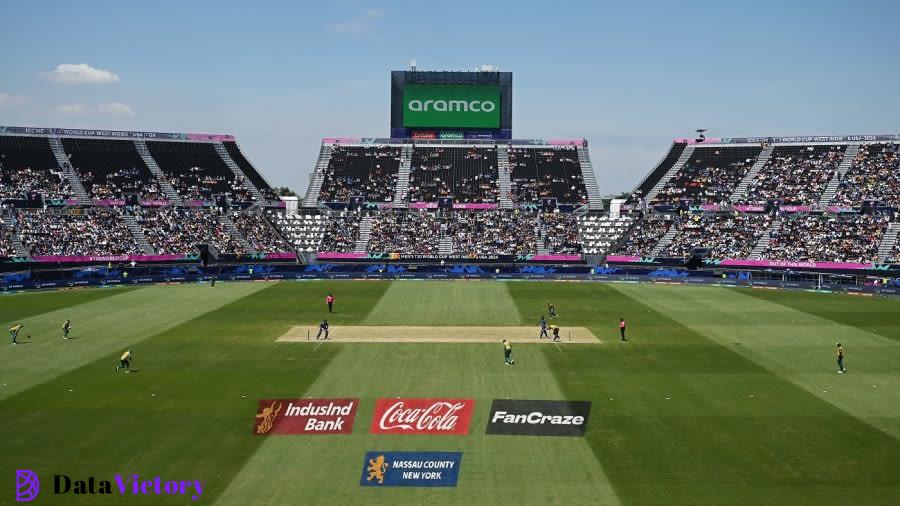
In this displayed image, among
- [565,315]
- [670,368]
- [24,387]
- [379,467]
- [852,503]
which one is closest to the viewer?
[852,503]

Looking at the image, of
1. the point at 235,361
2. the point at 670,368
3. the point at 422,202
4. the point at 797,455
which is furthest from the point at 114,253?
the point at 797,455

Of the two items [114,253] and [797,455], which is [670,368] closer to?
[797,455]

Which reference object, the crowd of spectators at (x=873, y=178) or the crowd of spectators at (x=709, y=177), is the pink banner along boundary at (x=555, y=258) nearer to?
the crowd of spectators at (x=709, y=177)

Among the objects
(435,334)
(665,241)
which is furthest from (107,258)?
(665,241)

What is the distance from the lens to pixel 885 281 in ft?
238

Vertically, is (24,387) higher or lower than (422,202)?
lower

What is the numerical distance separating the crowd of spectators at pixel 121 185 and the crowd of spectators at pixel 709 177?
222 feet

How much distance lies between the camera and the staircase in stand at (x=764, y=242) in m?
86.7

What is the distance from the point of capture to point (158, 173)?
10312 cm

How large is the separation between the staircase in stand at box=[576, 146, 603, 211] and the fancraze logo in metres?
78.3

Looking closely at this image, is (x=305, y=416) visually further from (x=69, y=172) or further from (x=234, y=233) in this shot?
(x=69, y=172)

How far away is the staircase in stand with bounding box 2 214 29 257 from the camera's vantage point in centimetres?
8019

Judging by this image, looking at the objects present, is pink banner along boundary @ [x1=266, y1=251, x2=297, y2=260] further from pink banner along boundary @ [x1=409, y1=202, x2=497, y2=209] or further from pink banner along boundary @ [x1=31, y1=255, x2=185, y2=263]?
pink banner along boundary @ [x1=409, y1=202, x2=497, y2=209]

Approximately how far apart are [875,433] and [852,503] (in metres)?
7.04
